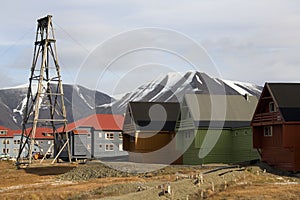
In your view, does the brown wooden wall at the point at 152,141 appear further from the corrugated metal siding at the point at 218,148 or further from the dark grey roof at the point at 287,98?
the dark grey roof at the point at 287,98

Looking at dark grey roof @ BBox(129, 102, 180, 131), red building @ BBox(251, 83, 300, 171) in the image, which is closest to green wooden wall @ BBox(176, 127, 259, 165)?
red building @ BBox(251, 83, 300, 171)

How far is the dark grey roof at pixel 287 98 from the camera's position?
45094 millimetres

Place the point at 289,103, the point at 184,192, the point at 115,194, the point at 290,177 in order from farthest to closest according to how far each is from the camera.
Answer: the point at 289,103 → the point at 290,177 → the point at 115,194 → the point at 184,192

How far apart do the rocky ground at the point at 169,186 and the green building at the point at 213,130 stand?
7.46 m

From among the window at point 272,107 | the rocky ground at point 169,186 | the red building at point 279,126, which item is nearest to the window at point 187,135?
the rocky ground at point 169,186

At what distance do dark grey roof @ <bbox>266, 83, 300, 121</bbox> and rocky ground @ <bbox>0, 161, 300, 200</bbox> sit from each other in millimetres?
4958

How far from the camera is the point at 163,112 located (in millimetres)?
76000

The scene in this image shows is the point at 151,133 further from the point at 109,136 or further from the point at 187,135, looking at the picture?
the point at 109,136

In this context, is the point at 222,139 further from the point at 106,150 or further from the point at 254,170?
the point at 106,150

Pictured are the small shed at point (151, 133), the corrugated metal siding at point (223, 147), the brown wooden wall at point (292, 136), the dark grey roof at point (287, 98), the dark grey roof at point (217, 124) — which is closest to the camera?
the brown wooden wall at point (292, 136)

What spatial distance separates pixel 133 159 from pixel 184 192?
39356 millimetres

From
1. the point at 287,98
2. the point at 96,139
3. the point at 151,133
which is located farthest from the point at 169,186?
the point at 96,139

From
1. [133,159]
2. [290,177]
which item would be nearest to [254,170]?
[290,177]

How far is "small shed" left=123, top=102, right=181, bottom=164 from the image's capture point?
231ft
